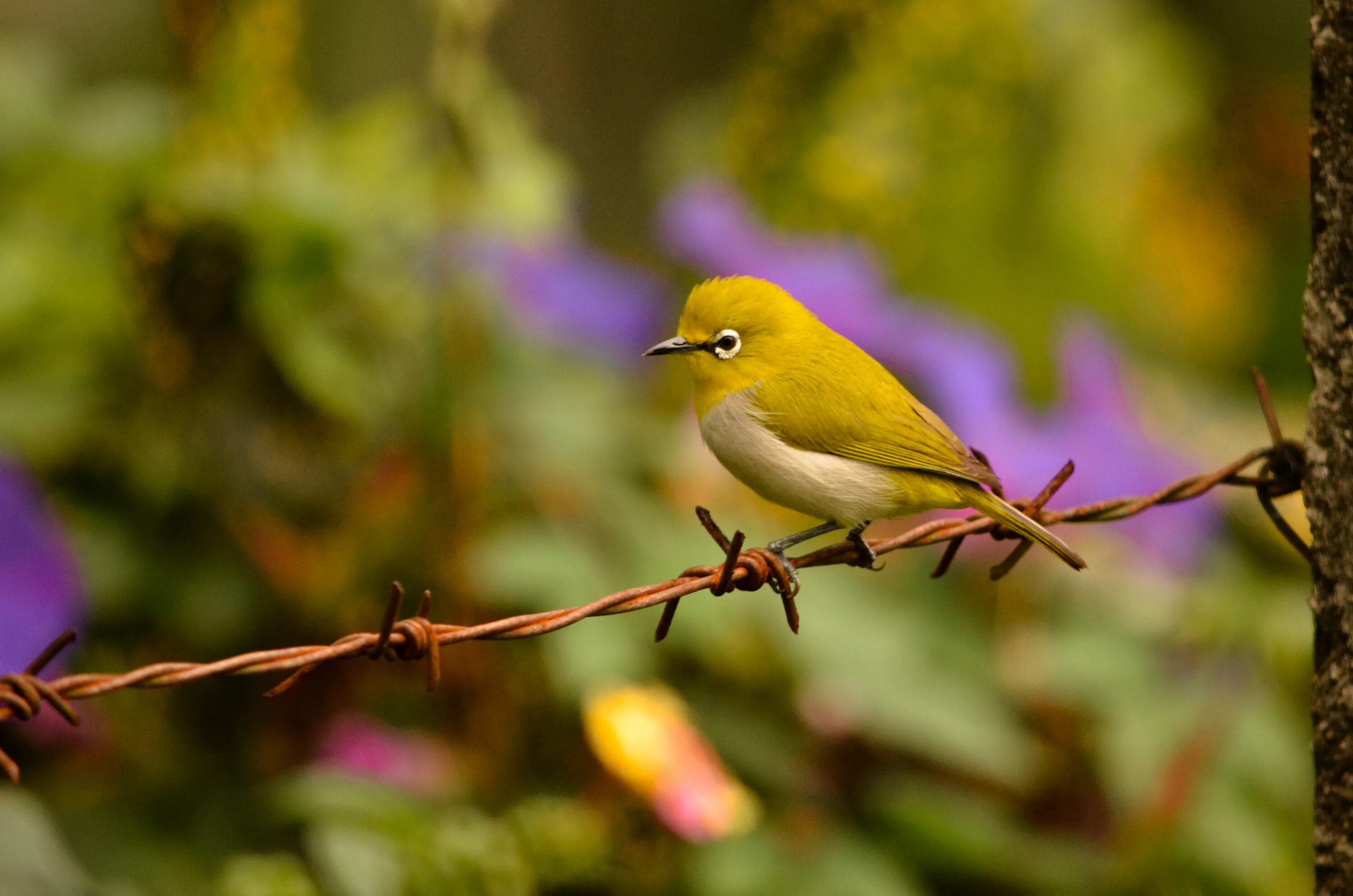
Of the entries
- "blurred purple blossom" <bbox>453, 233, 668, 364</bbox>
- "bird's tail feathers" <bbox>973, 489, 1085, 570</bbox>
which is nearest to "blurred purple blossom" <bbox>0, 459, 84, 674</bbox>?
"blurred purple blossom" <bbox>453, 233, 668, 364</bbox>

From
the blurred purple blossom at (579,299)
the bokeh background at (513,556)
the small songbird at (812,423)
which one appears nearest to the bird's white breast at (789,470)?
the small songbird at (812,423)

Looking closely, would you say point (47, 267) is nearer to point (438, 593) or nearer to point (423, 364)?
point (423, 364)

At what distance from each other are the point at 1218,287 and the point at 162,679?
4.10m

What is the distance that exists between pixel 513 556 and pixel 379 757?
0.29m

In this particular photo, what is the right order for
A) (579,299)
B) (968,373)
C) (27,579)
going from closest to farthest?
1. (27,579)
2. (968,373)
3. (579,299)

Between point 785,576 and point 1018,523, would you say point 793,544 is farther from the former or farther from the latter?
point 1018,523

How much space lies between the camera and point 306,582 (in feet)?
5.34

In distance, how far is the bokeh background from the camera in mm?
1526

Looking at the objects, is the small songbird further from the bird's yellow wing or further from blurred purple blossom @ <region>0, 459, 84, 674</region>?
blurred purple blossom @ <region>0, 459, 84, 674</region>

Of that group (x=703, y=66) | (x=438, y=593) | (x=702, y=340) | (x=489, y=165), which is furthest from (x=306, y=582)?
(x=703, y=66)

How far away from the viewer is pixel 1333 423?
3.24 ft

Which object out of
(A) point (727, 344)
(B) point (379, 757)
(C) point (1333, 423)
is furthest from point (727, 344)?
(B) point (379, 757)

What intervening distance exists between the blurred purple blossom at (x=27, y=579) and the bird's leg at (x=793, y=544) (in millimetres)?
887

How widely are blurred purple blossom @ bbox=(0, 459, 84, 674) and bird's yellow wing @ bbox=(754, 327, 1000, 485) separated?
0.93 meters
